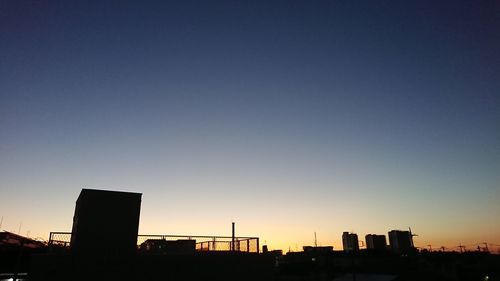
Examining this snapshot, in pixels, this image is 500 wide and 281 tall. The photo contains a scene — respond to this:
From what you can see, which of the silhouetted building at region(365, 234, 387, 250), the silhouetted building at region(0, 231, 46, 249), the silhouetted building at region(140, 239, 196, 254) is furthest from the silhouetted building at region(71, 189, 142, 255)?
the silhouetted building at region(365, 234, 387, 250)

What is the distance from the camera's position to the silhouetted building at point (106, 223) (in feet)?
70.5

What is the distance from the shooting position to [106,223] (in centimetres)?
2225

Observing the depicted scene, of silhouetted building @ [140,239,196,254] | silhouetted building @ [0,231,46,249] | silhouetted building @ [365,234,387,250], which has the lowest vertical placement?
silhouetted building @ [140,239,196,254]

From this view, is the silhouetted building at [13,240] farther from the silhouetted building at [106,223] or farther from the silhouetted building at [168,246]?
the silhouetted building at [168,246]

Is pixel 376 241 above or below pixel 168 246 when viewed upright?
above

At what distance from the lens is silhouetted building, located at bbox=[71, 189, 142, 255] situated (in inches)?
846

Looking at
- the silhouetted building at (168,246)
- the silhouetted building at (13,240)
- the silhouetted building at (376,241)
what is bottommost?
the silhouetted building at (168,246)

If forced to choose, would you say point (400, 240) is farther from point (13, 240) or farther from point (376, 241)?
point (13, 240)

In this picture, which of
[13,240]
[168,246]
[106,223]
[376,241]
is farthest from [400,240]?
[106,223]

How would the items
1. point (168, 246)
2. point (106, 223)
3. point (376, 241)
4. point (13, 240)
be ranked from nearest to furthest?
1. point (106, 223)
2. point (168, 246)
3. point (13, 240)
4. point (376, 241)

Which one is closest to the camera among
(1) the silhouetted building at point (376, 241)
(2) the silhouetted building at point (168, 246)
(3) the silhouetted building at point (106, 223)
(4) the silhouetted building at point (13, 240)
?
(3) the silhouetted building at point (106, 223)

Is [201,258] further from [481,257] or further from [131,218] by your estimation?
[481,257]

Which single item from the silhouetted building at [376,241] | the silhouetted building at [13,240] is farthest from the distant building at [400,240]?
the silhouetted building at [13,240]

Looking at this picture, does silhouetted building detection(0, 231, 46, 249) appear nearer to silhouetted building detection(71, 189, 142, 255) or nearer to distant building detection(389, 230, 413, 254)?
silhouetted building detection(71, 189, 142, 255)
